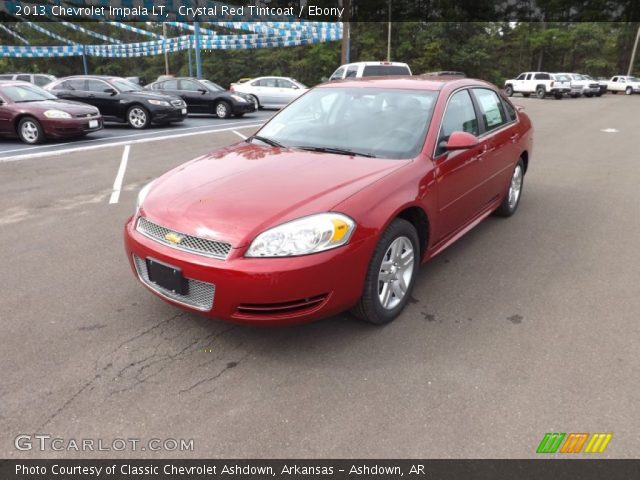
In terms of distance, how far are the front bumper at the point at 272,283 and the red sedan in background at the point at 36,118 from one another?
877 centimetres

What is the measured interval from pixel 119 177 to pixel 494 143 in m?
5.57

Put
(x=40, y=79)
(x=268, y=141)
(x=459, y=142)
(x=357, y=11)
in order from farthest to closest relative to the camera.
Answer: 1. (x=357, y=11)
2. (x=40, y=79)
3. (x=268, y=141)
4. (x=459, y=142)

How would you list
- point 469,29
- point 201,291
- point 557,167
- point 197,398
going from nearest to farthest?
point 197,398
point 201,291
point 557,167
point 469,29

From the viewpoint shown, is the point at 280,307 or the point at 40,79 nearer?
the point at 280,307

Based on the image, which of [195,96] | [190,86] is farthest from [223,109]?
[190,86]

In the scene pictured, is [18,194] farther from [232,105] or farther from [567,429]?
[232,105]

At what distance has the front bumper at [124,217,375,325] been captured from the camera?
2525mm

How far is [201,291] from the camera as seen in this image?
2666 millimetres

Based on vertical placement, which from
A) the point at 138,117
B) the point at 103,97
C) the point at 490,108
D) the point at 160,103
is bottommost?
the point at 138,117

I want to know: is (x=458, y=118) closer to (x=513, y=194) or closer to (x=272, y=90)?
(x=513, y=194)

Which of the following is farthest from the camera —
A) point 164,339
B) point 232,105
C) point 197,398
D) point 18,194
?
point 232,105

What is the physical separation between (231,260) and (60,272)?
2208 millimetres

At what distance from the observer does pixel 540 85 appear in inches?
1220

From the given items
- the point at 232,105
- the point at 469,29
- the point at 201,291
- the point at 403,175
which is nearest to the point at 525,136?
the point at 403,175
